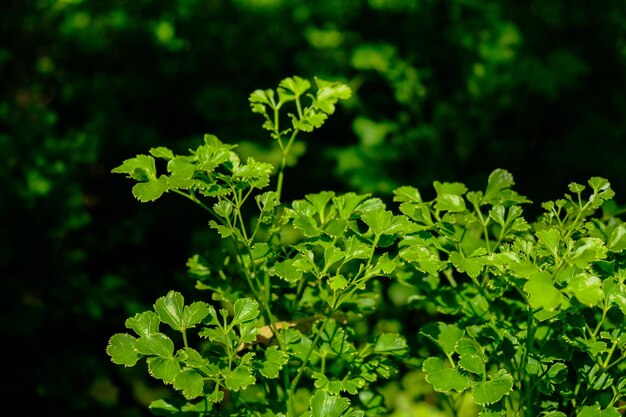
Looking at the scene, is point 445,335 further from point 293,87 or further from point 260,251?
point 293,87

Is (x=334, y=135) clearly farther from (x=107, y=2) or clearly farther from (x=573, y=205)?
(x=573, y=205)

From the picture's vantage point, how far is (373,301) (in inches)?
53.2

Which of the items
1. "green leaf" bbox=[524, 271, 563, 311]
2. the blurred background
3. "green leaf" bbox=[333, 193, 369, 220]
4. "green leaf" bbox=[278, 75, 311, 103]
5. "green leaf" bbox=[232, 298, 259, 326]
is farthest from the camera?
the blurred background

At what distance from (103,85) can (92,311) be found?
175 cm

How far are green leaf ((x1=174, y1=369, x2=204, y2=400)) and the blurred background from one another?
1363 millimetres

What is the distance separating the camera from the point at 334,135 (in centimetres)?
366

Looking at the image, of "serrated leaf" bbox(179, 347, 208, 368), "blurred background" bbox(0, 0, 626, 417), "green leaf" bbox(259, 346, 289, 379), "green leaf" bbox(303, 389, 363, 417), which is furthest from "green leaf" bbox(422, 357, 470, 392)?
"blurred background" bbox(0, 0, 626, 417)

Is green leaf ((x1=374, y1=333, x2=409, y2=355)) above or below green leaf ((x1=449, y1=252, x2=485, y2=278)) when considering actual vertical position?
below

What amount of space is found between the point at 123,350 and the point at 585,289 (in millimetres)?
671

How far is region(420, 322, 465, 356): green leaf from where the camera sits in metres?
1.13

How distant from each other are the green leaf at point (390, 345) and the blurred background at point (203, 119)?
1.04 metres

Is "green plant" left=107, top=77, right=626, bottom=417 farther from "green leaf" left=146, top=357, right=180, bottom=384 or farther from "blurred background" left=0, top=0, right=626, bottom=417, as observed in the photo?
"blurred background" left=0, top=0, right=626, bottom=417

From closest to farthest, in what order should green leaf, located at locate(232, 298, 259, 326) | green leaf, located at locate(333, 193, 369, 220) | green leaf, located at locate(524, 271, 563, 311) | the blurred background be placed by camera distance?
green leaf, located at locate(524, 271, 563, 311)
green leaf, located at locate(232, 298, 259, 326)
green leaf, located at locate(333, 193, 369, 220)
the blurred background

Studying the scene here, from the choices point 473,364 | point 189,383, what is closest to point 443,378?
point 473,364
